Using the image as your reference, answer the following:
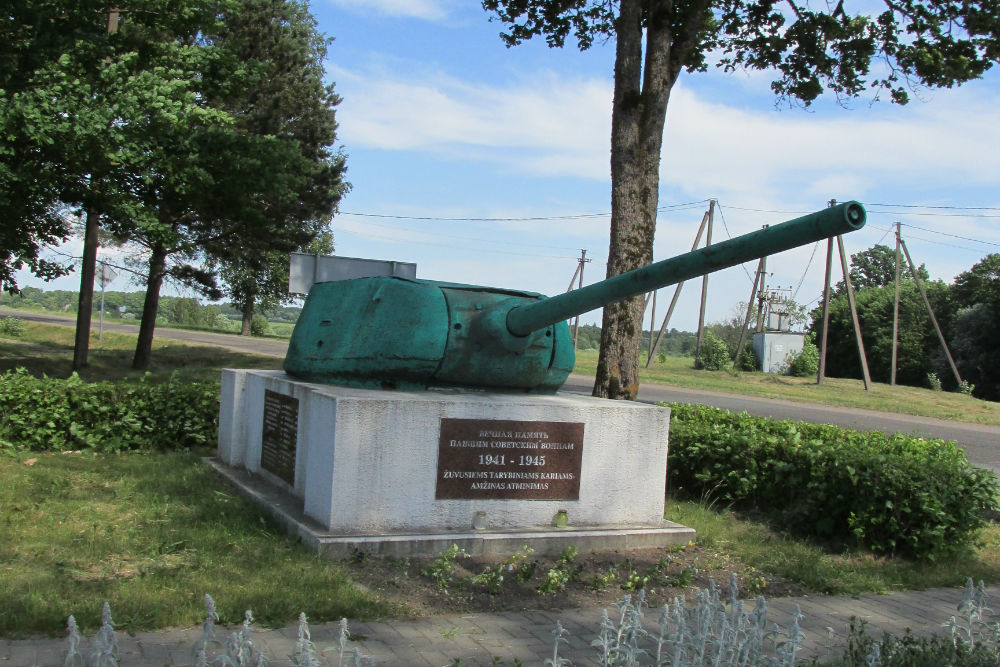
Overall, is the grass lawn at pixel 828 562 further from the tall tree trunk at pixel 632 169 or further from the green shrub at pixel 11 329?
the green shrub at pixel 11 329

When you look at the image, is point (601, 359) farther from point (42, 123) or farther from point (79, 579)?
point (42, 123)

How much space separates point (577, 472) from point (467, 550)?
996 mm

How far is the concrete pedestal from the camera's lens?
540 cm

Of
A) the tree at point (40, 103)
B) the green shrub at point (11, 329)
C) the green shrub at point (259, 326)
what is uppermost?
the tree at point (40, 103)

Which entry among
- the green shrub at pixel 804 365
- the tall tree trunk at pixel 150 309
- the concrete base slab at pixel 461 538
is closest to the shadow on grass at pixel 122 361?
the tall tree trunk at pixel 150 309

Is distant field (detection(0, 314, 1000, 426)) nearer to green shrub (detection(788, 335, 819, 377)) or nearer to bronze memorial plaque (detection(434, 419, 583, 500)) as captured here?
green shrub (detection(788, 335, 819, 377))

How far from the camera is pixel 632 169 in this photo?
9.33 m

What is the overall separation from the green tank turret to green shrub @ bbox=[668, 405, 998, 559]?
1.85 metres

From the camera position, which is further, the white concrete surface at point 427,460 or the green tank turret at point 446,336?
the green tank turret at point 446,336

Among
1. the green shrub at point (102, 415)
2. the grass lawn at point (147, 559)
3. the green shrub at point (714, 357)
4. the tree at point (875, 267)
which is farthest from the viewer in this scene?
the tree at point (875, 267)

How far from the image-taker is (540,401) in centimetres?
607

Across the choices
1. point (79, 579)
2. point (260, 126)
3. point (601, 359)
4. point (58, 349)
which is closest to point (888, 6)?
point (601, 359)

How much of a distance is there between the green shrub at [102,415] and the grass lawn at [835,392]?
18.4 meters

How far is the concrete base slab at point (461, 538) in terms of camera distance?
5266 mm
